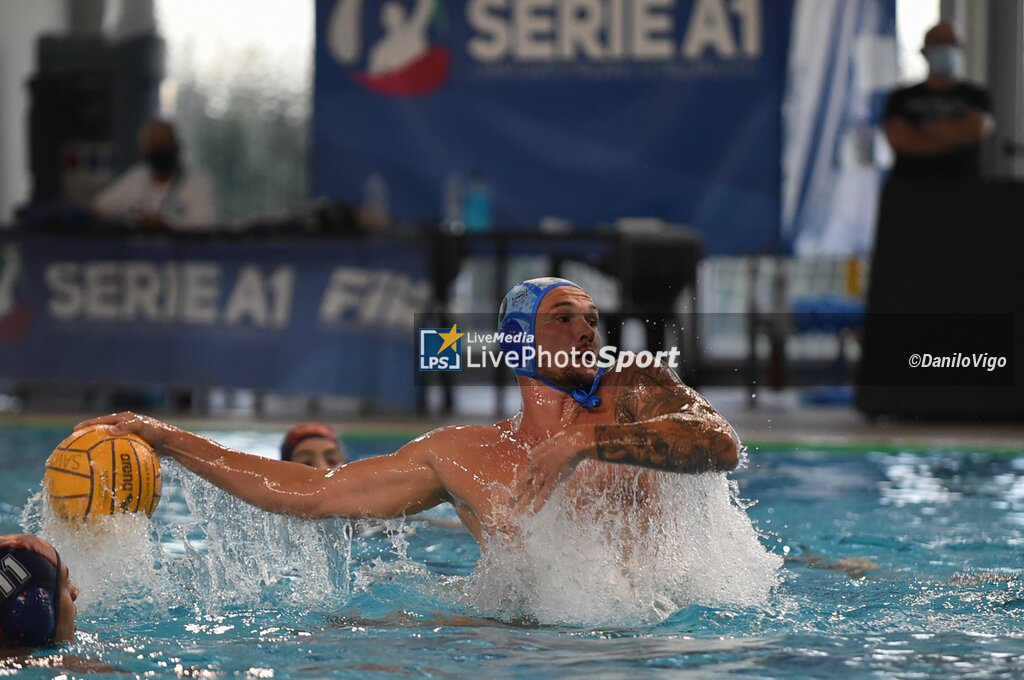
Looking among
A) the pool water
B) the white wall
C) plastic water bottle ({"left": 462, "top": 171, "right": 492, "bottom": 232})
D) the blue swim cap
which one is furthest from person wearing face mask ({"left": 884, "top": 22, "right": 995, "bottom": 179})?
the white wall

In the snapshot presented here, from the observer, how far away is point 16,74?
12.2 meters

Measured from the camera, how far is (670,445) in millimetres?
2641

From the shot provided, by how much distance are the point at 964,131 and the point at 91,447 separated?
6146mm

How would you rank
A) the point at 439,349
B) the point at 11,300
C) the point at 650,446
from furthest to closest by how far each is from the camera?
the point at 11,300 < the point at 439,349 < the point at 650,446

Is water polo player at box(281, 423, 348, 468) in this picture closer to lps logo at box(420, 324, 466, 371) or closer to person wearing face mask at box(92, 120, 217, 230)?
lps logo at box(420, 324, 466, 371)

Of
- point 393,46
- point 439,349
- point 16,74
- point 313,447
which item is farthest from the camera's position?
point 16,74

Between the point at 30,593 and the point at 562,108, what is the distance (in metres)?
7.61

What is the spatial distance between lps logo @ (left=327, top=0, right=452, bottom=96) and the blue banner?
2408 mm

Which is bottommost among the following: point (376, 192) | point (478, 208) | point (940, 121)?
point (478, 208)

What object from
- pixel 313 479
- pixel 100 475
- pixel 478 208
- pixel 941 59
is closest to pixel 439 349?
pixel 313 479

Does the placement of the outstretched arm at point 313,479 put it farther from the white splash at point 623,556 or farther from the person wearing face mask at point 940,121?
the person wearing face mask at point 940,121

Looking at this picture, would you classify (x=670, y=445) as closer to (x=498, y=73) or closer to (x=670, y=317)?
(x=670, y=317)

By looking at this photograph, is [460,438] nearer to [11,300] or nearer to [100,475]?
[100,475]

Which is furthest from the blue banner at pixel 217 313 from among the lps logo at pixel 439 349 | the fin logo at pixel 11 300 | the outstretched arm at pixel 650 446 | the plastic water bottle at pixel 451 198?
the outstretched arm at pixel 650 446
